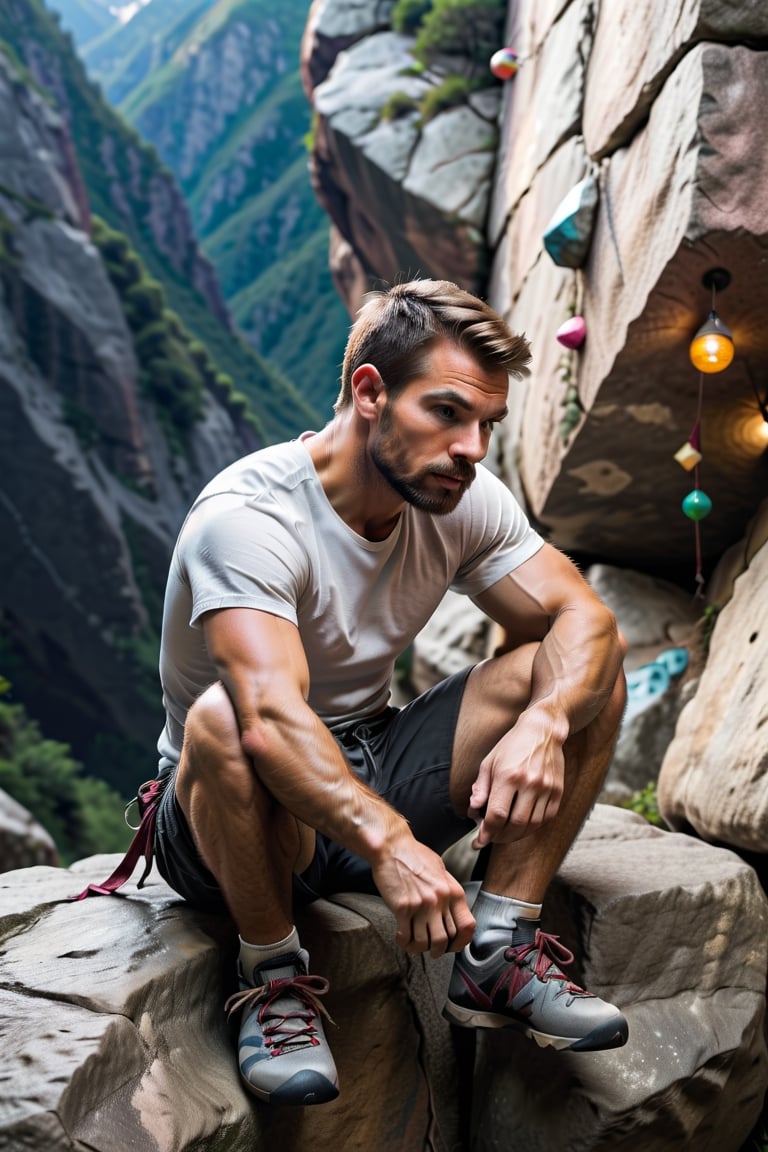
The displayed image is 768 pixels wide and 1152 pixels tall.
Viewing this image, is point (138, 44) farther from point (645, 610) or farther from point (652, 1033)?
point (652, 1033)

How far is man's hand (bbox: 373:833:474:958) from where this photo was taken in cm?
186

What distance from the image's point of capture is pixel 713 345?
11.5 ft

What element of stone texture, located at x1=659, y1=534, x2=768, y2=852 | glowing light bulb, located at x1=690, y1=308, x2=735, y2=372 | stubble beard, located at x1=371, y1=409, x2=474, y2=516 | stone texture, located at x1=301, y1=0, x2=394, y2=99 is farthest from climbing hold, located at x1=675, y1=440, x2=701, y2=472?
stone texture, located at x1=301, y1=0, x2=394, y2=99

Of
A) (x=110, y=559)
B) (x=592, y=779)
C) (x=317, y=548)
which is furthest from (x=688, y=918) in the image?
(x=110, y=559)

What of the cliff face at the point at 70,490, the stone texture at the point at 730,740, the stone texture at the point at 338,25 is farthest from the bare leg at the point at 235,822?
the cliff face at the point at 70,490

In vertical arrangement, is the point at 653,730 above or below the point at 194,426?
above

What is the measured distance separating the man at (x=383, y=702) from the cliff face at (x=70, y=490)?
51.5 ft

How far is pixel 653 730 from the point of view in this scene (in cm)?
486

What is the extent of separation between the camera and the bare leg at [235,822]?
1955mm

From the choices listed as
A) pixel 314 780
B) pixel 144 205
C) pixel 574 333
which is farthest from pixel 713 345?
pixel 144 205

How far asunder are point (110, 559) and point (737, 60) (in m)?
15.5

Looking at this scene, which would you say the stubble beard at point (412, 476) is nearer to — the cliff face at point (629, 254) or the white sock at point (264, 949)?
the cliff face at point (629, 254)

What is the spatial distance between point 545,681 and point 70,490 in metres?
16.2

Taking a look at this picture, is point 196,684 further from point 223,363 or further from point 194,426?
point 223,363
